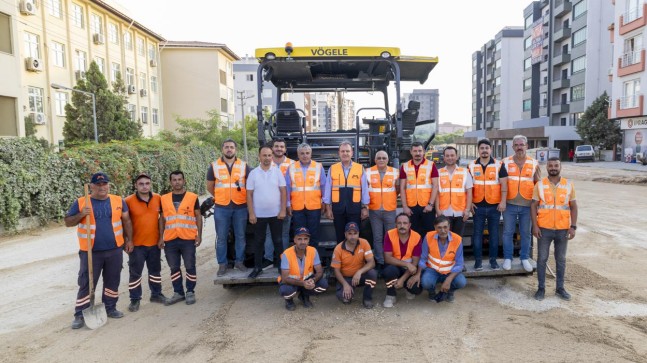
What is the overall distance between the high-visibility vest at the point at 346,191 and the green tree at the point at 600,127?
38720 millimetres

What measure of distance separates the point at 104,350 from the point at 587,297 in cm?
523

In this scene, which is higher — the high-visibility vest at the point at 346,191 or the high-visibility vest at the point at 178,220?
the high-visibility vest at the point at 346,191

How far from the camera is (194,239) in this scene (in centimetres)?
558

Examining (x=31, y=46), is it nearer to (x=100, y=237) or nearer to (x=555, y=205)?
(x=100, y=237)

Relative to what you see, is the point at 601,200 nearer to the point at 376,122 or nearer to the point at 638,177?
the point at 638,177

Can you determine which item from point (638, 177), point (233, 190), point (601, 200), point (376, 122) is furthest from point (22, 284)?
point (638, 177)

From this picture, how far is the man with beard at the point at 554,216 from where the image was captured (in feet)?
18.0

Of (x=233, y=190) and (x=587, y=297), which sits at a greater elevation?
(x=233, y=190)

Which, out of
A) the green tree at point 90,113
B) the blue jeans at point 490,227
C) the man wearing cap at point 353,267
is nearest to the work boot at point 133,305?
the man wearing cap at point 353,267

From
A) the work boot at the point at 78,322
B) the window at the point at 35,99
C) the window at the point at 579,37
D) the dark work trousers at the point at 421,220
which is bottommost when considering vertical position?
the work boot at the point at 78,322

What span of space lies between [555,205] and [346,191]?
243 centimetres

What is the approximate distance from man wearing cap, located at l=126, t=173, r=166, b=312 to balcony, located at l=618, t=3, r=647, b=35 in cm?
3416

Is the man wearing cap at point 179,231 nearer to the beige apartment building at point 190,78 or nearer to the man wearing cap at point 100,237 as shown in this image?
the man wearing cap at point 100,237

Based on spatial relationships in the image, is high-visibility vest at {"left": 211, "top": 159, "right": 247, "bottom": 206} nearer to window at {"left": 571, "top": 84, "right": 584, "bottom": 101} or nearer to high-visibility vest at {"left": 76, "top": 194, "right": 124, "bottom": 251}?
high-visibility vest at {"left": 76, "top": 194, "right": 124, "bottom": 251}
